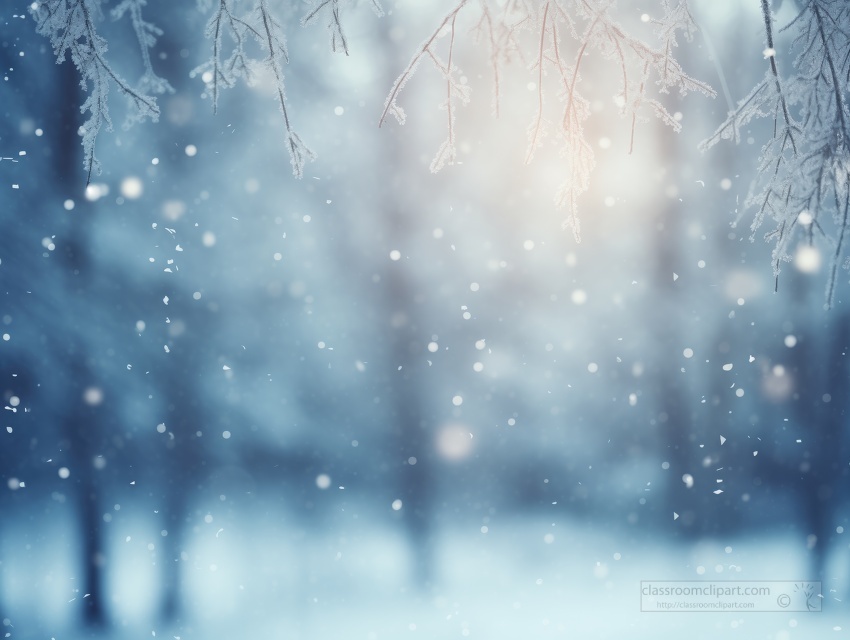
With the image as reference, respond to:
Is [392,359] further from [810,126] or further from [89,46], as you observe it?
[810,126]

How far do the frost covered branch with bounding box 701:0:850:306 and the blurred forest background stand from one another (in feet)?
21.4

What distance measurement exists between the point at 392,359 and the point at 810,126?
8536 mm

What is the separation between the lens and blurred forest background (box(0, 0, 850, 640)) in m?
7.77

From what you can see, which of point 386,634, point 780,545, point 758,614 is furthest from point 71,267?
point 780,545

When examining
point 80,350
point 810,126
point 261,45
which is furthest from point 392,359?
point 810,126

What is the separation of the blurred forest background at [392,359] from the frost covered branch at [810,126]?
653 cm

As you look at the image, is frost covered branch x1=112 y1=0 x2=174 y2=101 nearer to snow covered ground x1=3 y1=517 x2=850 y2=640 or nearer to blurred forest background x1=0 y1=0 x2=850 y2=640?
blurred forest background x1=0 y1=0 x2=850 y2=640

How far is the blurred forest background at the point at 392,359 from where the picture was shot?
7.77 m

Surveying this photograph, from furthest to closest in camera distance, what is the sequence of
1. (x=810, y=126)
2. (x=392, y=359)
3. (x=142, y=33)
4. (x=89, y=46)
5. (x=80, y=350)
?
(x=392, y=359)
(x=80, y=350)
(x=142, y=33)
(x=89, y=46)
(x=810, y=126)

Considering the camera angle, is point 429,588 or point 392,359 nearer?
point 429,588

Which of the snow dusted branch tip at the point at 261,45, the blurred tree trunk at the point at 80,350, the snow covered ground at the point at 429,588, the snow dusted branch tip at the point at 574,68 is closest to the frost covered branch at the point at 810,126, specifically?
the snow dusted branch tip at the point at 574,68

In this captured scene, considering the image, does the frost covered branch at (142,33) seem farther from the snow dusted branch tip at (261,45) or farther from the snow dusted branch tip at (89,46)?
the snow dusted branch tip at (261,45)

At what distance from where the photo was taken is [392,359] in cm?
1029

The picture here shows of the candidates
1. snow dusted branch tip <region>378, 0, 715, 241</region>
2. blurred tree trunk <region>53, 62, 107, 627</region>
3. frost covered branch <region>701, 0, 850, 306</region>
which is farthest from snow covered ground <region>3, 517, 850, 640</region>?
snow dusted branch tip <region>378, 0, 715, 241</region>
